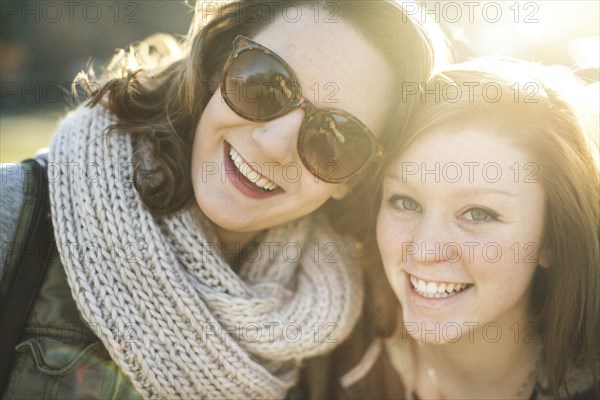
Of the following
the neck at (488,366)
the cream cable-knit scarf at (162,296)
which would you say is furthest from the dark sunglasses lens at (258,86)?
the neck at (488,366)

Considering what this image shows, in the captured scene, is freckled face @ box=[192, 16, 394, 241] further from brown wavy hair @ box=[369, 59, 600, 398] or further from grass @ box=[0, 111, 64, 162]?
grass @ box=[0, 111, 64, 162]

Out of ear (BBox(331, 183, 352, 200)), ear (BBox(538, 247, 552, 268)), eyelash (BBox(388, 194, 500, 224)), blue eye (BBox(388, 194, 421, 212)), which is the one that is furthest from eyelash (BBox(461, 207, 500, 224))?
ear (BBox(331, 183, 352, 200))

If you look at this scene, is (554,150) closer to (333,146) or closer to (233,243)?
(333,146)

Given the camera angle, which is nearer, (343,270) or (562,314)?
(562,314)

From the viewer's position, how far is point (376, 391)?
2.64m

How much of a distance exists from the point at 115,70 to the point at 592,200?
2.21 meters

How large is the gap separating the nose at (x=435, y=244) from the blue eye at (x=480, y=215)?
0.35 feet

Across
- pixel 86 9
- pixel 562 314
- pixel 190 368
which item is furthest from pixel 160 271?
pixel 86 9

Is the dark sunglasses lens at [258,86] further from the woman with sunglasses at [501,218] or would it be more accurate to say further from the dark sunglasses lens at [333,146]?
the woman with sunglasses at [501,218]

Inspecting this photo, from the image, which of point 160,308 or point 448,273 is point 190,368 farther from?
point 448,273

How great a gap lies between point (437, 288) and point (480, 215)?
33 centimetres

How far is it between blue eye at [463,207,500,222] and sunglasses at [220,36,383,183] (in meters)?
0.45

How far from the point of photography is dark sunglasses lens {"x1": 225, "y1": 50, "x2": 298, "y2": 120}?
2184mm

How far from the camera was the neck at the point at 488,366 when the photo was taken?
8.41 ft
